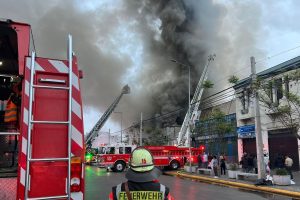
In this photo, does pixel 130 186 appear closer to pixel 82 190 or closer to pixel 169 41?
pixel 82 190

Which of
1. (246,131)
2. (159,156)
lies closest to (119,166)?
(159,156)

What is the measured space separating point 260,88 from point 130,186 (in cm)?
1719

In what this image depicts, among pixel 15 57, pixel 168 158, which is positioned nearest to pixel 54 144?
pixel 15 57

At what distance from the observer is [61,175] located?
11.7 feet

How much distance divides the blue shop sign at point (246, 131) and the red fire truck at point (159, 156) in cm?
373

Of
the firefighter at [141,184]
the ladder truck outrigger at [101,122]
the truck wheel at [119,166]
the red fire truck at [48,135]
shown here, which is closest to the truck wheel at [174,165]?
the truck wheel at [119,166]

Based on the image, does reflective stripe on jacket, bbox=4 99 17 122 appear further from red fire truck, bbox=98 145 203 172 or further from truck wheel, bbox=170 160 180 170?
truck wheel, bbox=170 160 180 170

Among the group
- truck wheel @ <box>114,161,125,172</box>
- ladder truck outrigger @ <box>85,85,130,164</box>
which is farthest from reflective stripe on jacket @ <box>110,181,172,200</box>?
ladder truck outrigger @ <box>85,85,130,164</box>

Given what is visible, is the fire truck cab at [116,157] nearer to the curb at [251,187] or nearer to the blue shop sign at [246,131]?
the blue shop sign at [246,131]

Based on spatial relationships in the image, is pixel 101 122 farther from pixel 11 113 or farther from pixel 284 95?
pixel 11 113

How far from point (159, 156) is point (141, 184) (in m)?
28.8

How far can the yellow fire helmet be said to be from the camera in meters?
2.59

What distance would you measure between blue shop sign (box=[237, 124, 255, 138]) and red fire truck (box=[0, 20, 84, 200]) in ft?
93.9

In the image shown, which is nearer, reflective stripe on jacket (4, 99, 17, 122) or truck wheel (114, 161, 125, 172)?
reflective stripe on jacket (4, 99, 17, 122)
